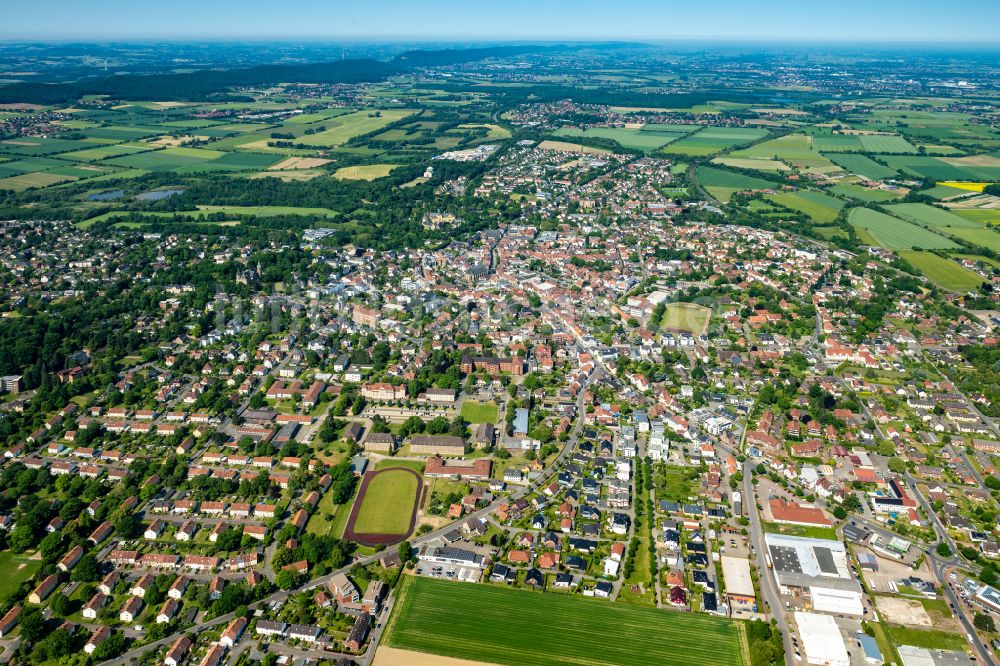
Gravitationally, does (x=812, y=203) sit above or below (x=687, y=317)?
above

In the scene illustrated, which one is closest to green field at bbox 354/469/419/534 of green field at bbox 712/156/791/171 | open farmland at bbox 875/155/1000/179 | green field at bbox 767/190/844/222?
green field at bbox 767/190/844/222

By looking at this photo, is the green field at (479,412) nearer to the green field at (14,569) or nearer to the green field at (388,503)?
the green field at (388,503)

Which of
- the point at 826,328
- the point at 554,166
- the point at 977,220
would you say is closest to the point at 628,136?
the point at 554,166

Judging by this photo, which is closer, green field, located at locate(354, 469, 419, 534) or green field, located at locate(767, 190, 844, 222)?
green field, located at locate(354, 469, 419, 534)

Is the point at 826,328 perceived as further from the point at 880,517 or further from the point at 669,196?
the point at 669,196

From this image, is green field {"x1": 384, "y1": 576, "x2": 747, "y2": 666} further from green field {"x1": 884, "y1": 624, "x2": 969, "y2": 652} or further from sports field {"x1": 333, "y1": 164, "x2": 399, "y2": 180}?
sports field {"x1": 333, "y1": 164, "x2": 399, "y2": 180}

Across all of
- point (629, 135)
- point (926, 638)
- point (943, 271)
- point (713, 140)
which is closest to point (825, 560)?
point (926, 638)

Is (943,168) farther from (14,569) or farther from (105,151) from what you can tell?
(105,151)
